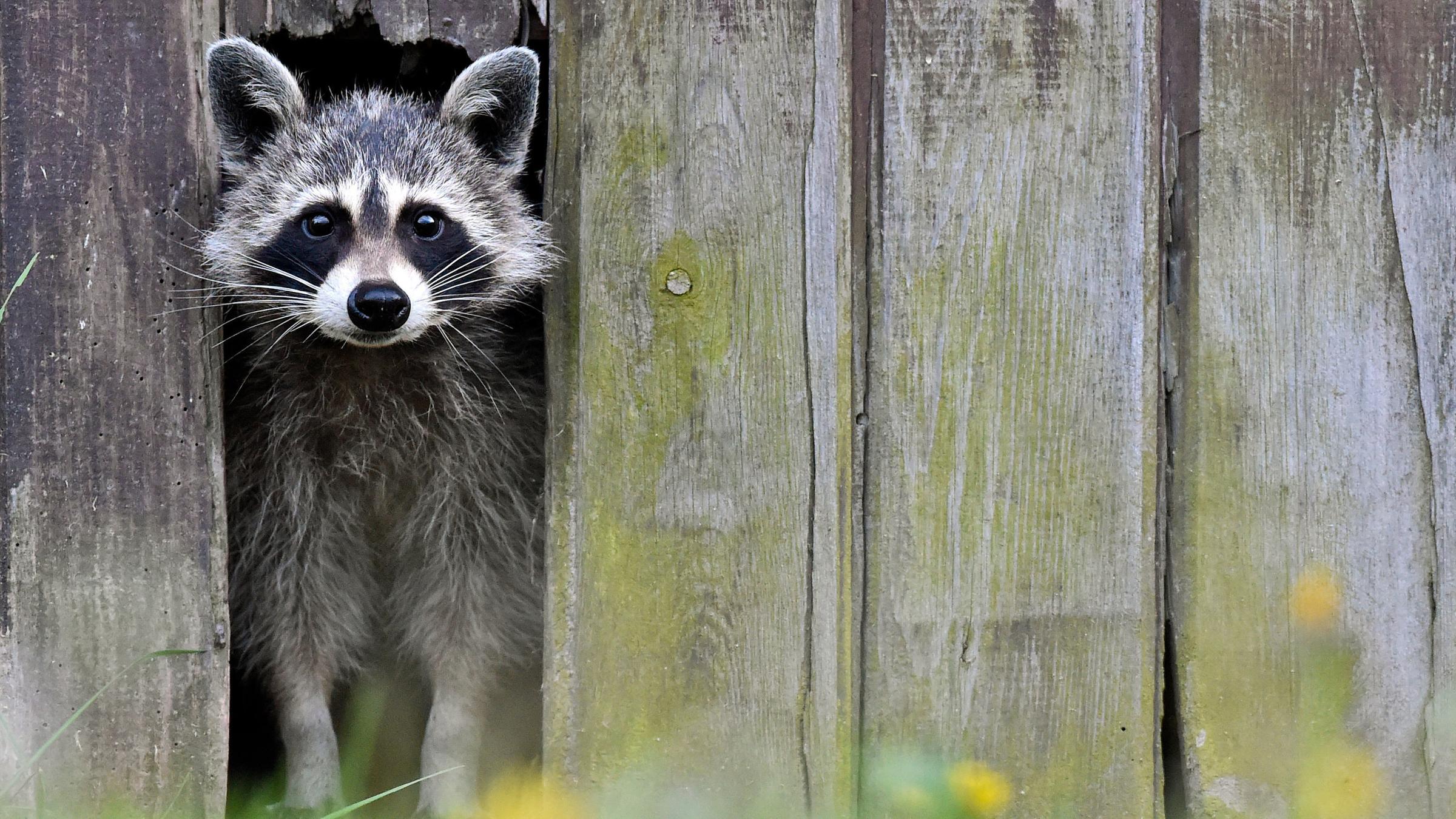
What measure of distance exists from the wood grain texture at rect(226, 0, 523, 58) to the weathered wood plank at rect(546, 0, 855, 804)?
214 millimetres

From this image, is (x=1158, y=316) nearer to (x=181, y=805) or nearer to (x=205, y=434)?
(x=205, y=434)

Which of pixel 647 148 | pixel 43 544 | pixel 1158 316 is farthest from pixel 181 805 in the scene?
pixel 1158 316

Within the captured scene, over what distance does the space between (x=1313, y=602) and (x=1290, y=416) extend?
379mm

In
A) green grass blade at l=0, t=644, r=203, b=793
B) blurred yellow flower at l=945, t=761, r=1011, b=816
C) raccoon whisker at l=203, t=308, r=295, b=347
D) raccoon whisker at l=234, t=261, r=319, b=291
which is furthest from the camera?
raccoon whisker at l=234, t=261, r=319, b=291

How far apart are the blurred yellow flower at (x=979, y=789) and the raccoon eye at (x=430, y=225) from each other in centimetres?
168

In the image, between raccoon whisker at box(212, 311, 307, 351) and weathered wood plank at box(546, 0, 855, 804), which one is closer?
weathered wood plank at box(546, 0, 855, 804)

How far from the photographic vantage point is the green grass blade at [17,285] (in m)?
2.46

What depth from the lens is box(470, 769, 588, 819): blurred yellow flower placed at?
2.63 metres

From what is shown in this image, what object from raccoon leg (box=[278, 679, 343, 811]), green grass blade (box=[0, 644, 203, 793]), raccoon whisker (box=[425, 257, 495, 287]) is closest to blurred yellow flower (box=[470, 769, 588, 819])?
raccoon leg (box=[278, 679, 343, 811])

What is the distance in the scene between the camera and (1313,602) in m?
2.61

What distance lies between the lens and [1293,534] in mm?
2619

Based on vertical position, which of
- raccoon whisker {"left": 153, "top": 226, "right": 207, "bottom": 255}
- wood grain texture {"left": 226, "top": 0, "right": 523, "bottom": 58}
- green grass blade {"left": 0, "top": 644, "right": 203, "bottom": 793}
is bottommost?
green grass blade {"left": 0, "top": 644, "right": 203, "bottom": 793}

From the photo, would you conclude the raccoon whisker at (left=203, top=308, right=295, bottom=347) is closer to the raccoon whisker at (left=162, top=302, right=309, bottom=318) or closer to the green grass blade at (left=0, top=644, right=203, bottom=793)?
the raccoon whisker at (left=162, top=302, right=309, bottom=318)

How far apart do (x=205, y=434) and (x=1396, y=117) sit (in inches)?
98.5
